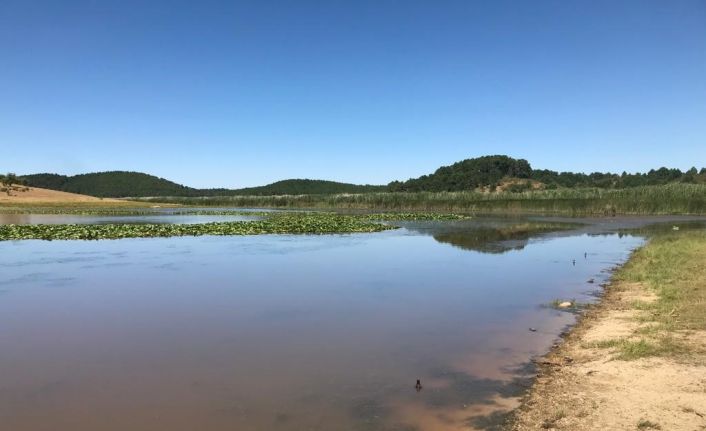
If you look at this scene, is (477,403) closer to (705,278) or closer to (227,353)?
(227,353)

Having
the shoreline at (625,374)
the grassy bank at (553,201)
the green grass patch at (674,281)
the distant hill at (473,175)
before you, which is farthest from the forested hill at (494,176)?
the shoreline at (625,374)

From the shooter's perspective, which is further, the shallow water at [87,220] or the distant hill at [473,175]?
the distant hill at [473,175]

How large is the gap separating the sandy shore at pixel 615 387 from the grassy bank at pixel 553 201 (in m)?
56.1

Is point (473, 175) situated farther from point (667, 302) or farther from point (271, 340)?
point (271, 340)

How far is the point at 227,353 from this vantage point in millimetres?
8352

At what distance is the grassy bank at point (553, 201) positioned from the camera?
56.3m

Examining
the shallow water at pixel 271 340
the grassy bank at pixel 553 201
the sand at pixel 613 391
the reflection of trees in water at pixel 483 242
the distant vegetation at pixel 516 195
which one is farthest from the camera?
the distant vegetation at pixel 516 195

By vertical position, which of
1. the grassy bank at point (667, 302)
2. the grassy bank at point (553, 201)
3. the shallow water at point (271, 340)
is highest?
the grassy bank at point (553, 201)

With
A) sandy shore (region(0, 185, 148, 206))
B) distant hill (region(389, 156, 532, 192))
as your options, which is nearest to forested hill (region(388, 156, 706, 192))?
distant hill (region(389, 156, 532, 192))

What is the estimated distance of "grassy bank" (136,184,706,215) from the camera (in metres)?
56.3

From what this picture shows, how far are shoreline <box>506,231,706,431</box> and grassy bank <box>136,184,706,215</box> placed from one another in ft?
174

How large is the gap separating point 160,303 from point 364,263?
8.87 meters

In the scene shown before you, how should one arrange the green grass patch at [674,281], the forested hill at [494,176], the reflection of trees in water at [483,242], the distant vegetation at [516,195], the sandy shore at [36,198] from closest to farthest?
the green grass patch at [674,281] < the reflection of trees in water at [483,242] < the distant vegetation at [516,195] < the sandy shore at [36,198] < the forested hill at [494,176]

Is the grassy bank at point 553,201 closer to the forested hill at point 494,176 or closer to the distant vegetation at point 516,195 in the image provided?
the distant vegetation at point 516,195
